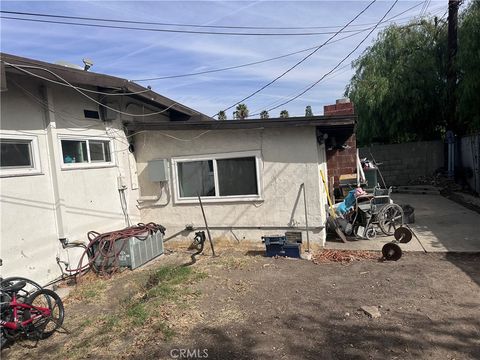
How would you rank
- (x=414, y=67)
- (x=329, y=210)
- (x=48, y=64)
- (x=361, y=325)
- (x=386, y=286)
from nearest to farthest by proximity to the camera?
1. (x=361, y=325)
2. (x=386, y=286)
3. (x=48, y=64)
4. (x=329, y=210)
5. (x=414, y=67)

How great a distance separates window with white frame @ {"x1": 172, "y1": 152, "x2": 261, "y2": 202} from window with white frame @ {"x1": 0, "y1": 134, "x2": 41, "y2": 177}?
289 cm

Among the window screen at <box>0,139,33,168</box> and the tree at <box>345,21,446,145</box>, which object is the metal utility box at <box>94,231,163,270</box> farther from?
the tree at <box>345,21,446,145</box>

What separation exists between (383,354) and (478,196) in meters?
11.4

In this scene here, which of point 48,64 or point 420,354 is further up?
point 48,64

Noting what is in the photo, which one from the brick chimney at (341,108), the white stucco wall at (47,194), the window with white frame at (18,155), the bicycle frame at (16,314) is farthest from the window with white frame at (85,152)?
the brick chimney at (341,108)

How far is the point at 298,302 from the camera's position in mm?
4891

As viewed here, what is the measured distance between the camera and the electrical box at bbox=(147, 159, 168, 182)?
803cm

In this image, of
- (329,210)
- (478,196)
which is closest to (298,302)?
(329,210)

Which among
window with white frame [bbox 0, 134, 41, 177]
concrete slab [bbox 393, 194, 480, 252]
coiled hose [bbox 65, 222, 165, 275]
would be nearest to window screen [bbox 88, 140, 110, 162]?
window with white frame [bbox 0, 134, 41, 177]

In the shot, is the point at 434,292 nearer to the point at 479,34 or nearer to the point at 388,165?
the point at 479,34

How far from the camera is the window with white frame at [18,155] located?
5.48 m

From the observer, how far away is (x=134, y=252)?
701 cm

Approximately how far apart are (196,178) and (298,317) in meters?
4.46

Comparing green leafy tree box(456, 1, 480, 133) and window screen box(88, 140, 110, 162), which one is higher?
green leafy tree box(456, 1, 480, 133)
